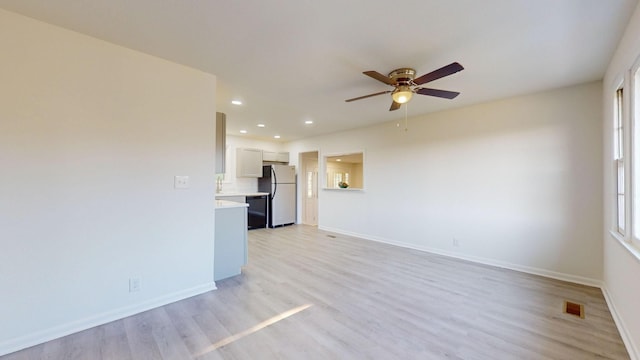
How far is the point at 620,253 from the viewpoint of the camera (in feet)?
7.32

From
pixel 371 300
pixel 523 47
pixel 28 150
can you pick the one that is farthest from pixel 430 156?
pixel 28 150

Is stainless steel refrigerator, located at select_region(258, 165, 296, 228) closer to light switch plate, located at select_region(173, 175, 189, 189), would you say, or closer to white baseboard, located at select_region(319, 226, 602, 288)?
white baseboard, located at select_region(319, 226, 602, 288)

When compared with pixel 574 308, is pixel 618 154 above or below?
above

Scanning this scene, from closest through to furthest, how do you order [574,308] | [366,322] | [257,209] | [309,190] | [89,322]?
[89,322], [366,322], [574,308], [257,209], [309,190]

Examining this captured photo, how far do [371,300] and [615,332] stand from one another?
198 centimetres

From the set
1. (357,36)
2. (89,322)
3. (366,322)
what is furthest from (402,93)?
(89,322)

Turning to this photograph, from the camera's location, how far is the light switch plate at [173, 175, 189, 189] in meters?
2.67

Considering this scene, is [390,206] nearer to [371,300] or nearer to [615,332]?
[371,300]

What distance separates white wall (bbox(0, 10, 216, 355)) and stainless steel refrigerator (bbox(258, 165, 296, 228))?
3.97m

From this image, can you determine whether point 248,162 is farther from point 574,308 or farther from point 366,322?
point 574,308

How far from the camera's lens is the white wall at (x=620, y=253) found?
5.95 feet

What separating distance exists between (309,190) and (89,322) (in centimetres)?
577

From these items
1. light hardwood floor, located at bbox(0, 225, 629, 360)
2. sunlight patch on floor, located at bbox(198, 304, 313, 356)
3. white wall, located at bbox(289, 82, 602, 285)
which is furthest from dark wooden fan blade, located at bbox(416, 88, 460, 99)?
sunlight patch on floor, located at bbox(198, 304, 313, 356)

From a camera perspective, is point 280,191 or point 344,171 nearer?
point 280,191
